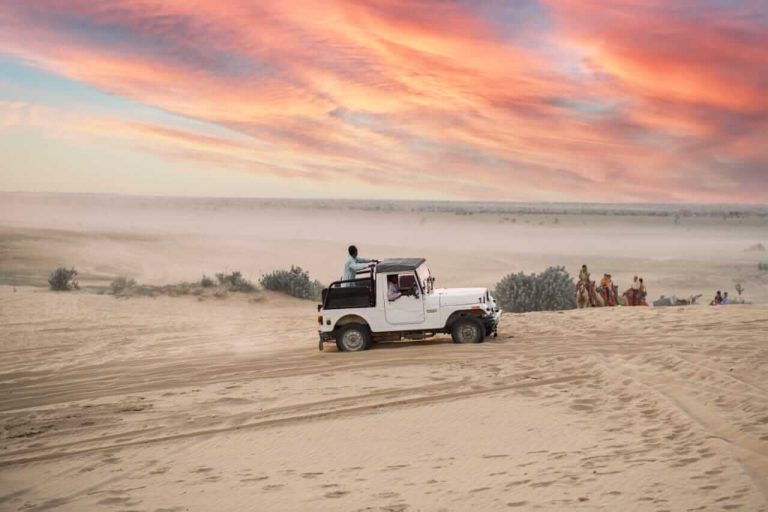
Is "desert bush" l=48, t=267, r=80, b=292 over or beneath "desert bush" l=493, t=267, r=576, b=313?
over

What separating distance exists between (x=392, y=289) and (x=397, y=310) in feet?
1.50

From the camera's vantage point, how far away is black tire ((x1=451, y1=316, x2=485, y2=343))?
17844 millimetres

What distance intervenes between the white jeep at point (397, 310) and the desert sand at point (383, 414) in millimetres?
456

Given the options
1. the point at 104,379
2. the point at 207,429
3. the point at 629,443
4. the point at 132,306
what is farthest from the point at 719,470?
the point at 132,306

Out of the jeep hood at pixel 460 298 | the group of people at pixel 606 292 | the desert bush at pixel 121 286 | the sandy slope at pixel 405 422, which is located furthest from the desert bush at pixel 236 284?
the jeep hood at pixel 460 298

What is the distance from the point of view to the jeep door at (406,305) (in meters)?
17.6

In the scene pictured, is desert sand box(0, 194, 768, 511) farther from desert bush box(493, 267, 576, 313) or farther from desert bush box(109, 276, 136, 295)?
desert bush box(493, 267, 576, 313)

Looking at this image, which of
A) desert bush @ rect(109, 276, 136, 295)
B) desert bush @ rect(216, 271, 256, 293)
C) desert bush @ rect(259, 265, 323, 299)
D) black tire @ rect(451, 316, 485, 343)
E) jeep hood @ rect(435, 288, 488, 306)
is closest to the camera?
jeep hood @ rect(435, 288, 488, 306)

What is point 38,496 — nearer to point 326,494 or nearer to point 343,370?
point 326,494

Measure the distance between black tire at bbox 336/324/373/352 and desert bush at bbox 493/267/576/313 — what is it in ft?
44.8

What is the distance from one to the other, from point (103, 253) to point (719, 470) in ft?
158

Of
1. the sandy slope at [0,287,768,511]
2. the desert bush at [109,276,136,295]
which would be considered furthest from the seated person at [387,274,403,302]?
the desert bush at [109,276,136,295]

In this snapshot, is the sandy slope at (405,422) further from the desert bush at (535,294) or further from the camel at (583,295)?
the desert bush at (535,294)

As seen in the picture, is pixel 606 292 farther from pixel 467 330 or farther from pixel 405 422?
pixel 405 422
